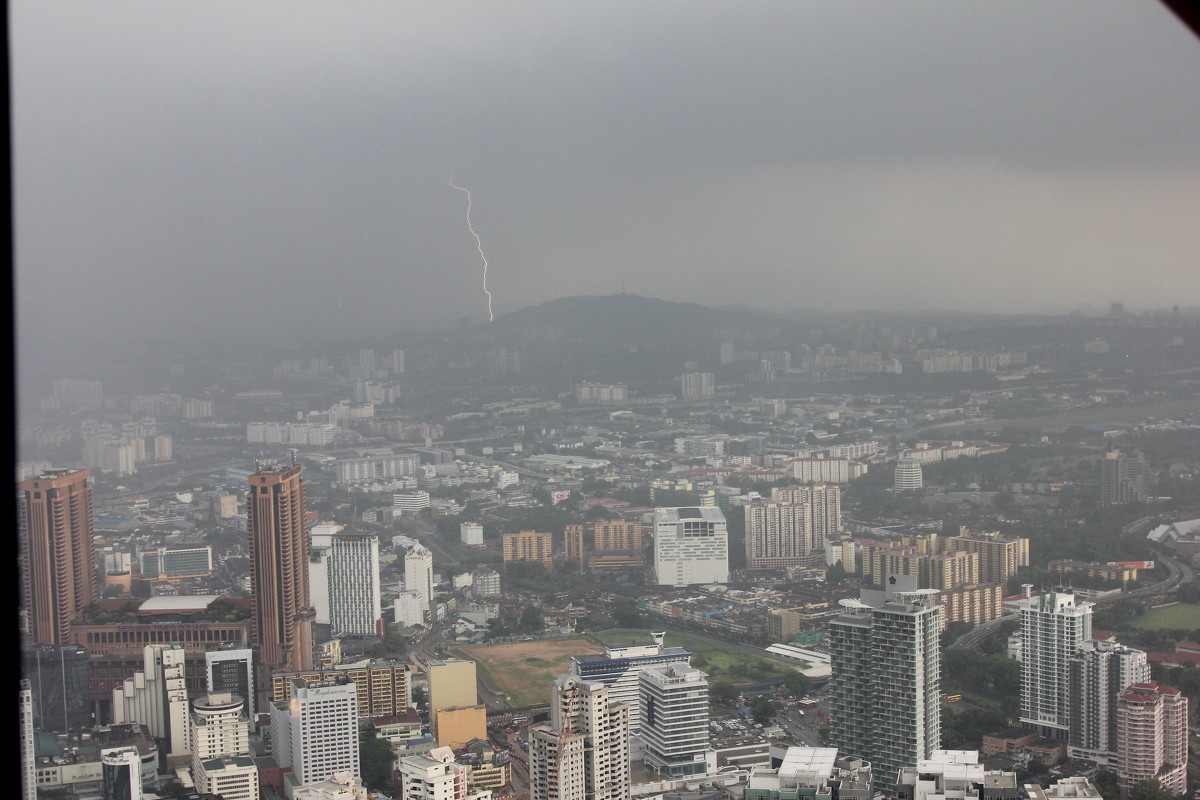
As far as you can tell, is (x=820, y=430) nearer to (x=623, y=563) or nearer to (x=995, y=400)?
(x=995, y=400)

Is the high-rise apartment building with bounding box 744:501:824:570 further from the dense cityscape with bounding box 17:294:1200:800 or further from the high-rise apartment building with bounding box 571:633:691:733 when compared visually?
the high-rise apartment building with bounding box 571:633:691:733

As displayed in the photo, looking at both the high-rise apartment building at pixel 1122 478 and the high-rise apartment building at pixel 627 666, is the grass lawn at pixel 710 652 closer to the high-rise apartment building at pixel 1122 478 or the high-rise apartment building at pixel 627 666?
the high-rise apartment building at pixel 627 666

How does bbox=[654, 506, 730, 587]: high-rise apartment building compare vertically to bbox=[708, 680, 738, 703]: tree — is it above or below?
above

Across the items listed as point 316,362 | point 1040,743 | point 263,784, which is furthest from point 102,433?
point 1040,743

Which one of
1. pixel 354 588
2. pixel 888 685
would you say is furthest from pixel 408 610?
pixel 888 685

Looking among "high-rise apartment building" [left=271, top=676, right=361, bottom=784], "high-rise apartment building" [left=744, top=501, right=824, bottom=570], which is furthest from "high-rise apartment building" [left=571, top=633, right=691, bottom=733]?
"high-rise apartment building" [left=744, top=501, right=824, bottom=570]

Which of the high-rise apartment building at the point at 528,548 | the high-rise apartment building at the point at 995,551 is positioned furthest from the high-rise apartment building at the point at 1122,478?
the high-rise apartment building at the point at 528,548
